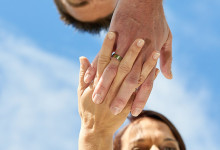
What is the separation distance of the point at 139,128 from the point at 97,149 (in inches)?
75.7

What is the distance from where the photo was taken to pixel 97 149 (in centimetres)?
177

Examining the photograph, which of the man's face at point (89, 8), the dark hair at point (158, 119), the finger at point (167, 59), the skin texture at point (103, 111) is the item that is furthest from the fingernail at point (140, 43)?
the dark hair at point (158, 119)

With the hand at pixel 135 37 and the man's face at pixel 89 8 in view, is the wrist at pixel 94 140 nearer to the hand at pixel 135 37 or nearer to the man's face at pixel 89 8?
the hand at pixel 135 37

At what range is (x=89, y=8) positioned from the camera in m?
3.57

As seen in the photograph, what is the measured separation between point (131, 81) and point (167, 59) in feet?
1.60

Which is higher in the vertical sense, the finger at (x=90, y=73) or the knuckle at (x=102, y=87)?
the finger at (x=90, y=73)

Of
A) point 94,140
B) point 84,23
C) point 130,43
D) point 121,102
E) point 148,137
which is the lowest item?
point 94,140

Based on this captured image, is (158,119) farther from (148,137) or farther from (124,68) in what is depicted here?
(124,68)

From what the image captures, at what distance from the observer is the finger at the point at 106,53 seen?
1767 millimetres

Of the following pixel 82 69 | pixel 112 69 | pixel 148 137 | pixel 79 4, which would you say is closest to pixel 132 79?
pixel 112 69

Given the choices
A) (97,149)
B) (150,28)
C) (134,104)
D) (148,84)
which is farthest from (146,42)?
(97,149)

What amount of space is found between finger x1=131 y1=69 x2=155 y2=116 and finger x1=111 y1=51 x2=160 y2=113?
0.03 m

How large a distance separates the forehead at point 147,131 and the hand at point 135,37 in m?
1.74

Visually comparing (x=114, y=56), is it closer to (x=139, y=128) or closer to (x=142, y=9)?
(x=142, y=9)
